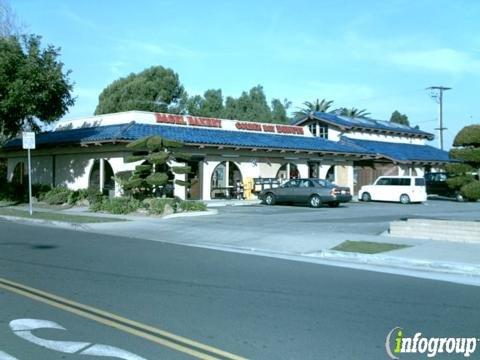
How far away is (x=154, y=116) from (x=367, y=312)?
25566 mm

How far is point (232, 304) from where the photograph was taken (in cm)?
830

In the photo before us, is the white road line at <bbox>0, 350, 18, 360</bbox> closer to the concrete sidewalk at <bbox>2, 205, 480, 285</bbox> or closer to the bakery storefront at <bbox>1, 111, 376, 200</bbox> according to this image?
the concrete sidewalk at <bbox>2, 205, 480, 285</bbox>

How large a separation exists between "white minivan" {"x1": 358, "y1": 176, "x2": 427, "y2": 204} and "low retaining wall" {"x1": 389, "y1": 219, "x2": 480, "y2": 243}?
1923cm

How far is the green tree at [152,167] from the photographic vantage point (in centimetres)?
2555

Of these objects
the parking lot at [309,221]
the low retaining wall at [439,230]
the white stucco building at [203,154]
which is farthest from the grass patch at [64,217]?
the low retaining wall at [439,230]

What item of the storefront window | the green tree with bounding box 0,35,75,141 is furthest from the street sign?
the storefront window

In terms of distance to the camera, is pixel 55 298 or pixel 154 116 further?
pixel 154 116

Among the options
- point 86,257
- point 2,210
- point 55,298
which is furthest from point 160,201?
point 55,298

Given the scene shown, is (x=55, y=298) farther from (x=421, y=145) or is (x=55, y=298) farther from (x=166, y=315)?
(x=421, y=145)

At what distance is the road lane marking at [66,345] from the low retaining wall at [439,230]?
36.7 ft

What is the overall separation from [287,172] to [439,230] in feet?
69.0

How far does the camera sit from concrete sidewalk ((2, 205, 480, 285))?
11883mm

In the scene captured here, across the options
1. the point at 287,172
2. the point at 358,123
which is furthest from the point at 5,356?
the point at 358,123

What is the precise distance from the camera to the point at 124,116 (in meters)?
31.6
